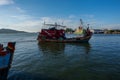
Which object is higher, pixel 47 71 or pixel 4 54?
pixel 4 54

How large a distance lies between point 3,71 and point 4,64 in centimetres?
57

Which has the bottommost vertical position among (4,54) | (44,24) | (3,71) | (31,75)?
(31,75)

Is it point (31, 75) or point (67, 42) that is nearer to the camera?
point (31, 75)

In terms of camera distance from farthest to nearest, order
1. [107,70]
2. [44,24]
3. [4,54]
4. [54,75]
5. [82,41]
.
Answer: [44,24] < [82,41] < [107,70] < [54,75] < [4,54]

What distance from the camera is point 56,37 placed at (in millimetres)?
49844

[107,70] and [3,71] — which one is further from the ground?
[3,71]

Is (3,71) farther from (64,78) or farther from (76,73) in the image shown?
(76,73)

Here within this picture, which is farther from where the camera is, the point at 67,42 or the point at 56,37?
the point at 56,37

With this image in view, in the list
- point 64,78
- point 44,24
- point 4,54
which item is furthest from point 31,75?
point 44,24

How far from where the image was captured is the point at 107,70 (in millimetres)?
15180

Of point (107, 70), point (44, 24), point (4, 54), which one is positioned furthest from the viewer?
point (44, 24)

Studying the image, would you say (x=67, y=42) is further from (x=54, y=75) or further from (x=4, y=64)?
(x=4, y=64)

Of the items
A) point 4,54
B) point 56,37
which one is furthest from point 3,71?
point 56,37

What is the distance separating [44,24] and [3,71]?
43.2 m
